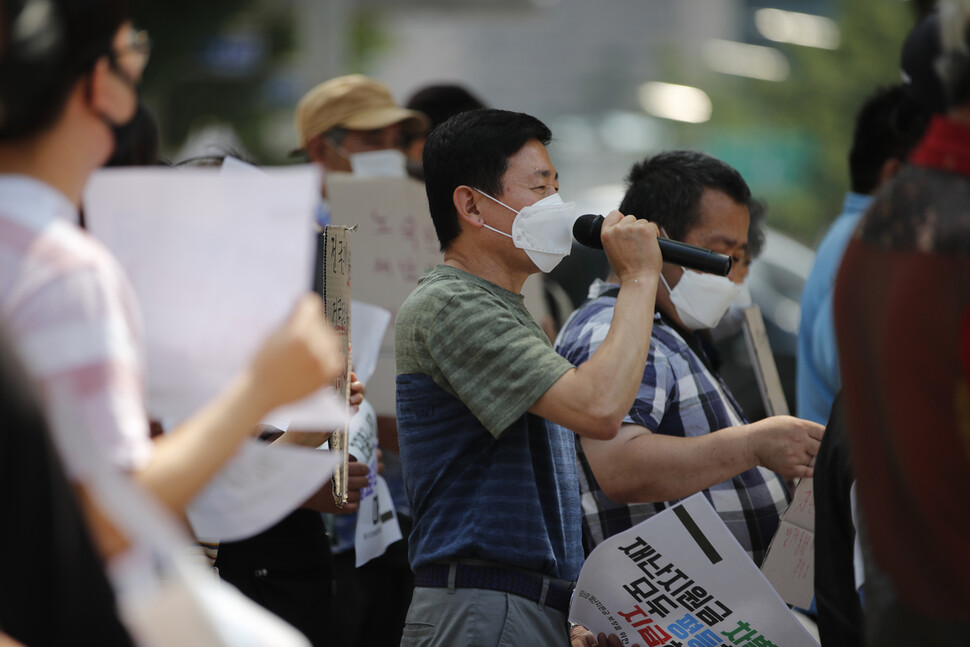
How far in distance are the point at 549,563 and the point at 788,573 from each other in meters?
0.65

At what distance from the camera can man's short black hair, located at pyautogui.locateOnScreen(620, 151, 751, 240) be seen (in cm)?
326

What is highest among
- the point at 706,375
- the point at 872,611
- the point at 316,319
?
the point at 316,319

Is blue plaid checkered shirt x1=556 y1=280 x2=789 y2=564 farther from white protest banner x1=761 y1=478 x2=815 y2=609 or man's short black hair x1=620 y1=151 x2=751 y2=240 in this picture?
man's short black hair x1=620 y1=151 x2=751 y2=240

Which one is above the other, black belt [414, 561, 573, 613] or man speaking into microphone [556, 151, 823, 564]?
man speaking into microphone [556, 151, 823, 564]

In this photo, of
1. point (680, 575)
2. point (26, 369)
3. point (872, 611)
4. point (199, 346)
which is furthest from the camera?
point (680, 575)

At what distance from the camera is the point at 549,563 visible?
2.56 metres

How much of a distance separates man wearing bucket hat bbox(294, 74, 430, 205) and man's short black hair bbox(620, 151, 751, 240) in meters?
1.76

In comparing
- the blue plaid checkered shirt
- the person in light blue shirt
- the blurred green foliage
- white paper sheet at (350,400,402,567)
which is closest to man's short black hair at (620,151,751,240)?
the blue plaid checkered shirt

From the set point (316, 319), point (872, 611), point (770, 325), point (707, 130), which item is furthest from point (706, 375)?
point (707, 130)

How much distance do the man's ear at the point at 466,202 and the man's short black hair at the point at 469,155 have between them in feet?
0.06

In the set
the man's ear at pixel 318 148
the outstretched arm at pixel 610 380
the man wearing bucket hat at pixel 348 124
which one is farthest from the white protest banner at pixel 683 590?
the man's ear at pixel 318 148

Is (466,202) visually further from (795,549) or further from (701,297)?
(795,549)

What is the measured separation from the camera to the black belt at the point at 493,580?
2.54 m

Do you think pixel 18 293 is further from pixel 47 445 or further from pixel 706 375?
pixel 706 375
